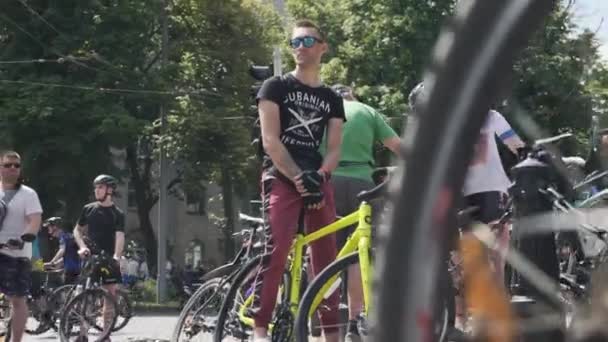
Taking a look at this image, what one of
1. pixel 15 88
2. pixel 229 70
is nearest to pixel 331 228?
pixel 15 88

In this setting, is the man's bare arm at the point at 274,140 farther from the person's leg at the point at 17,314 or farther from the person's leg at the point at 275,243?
the person's leg at the point at 17,314

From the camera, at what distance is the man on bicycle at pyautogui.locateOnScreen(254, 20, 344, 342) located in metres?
5.73

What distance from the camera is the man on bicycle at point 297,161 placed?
5.73m

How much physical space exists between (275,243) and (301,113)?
26.1 inches

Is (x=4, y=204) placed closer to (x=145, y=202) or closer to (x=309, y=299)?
(x=309, y=299)

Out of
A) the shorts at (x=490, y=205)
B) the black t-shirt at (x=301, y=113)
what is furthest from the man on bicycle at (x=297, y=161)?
the shorts at (x=490, y=205)

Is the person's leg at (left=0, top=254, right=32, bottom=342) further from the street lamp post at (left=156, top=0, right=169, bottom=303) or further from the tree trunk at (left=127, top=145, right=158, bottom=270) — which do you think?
the tree trunk at (left=127, top=145, right=158, bottom=270)

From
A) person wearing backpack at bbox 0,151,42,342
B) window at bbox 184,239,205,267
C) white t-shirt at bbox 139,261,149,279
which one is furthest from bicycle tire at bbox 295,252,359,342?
window at bbox 184,239,205,267

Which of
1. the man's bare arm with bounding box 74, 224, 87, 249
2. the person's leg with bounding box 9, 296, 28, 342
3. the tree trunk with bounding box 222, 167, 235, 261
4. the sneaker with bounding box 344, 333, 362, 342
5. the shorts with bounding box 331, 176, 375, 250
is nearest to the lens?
the sneaker with bounding box 344, 333, 362, 342

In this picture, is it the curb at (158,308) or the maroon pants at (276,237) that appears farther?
the curb at (158,308)

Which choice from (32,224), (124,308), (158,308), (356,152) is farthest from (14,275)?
(158,308)

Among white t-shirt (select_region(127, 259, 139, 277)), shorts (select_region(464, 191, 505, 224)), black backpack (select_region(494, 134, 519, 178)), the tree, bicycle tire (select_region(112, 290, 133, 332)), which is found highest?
the tree

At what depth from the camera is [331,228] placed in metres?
5.84

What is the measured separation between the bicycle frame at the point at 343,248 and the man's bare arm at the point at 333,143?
0.97 ft
